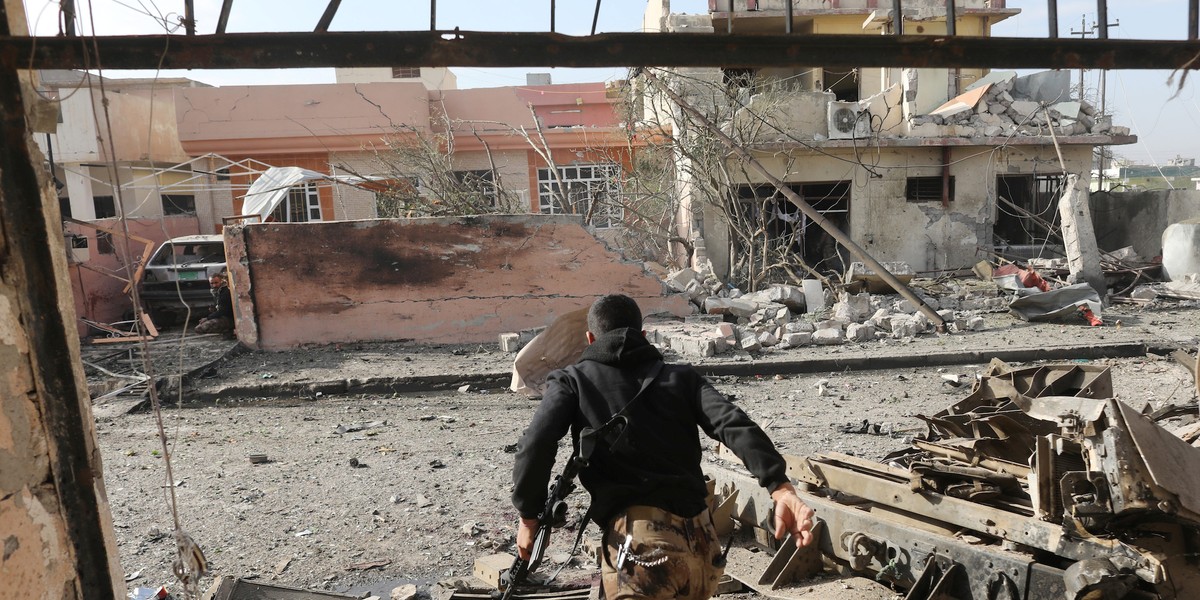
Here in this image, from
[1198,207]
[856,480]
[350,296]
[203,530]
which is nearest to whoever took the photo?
[856,480]

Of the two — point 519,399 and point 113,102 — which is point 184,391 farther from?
→ point 113,102

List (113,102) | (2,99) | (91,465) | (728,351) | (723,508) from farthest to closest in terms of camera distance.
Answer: (113,102) < (728,351) < (723,508) < (91,465) < (2,99)

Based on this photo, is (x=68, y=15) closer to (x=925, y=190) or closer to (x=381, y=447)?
(x=381, y=447)

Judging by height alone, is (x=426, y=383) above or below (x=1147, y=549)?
below

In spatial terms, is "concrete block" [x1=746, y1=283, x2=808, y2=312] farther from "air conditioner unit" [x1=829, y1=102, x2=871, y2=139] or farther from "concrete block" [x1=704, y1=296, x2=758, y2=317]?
"air conditioner unit" [x1=829, y1=102, x2=871, y2=139]

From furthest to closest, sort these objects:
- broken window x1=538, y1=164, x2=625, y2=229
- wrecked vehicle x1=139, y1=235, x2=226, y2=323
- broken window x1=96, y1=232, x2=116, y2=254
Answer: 1. broken window x1=538, y1=164, x2=625, y2=229
2. broken window x1=96, y1=232, x2=116, y2=254
3. wrecked vehicle x1=139, y1=235, x2=226, y2=323

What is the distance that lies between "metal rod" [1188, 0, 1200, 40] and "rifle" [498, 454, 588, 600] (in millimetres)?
2763

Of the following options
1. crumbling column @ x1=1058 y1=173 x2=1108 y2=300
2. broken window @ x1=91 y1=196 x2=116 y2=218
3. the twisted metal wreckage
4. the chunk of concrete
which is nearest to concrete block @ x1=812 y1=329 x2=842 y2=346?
the twisted metal wreckage

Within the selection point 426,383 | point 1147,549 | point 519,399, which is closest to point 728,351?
point 519,399

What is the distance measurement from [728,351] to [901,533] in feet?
21.6

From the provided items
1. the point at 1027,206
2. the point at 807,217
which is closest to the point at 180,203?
the point at 807,217

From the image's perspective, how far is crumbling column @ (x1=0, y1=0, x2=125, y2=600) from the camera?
2551mm

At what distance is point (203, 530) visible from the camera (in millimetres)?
5320

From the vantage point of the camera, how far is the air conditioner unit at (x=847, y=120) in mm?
17266
